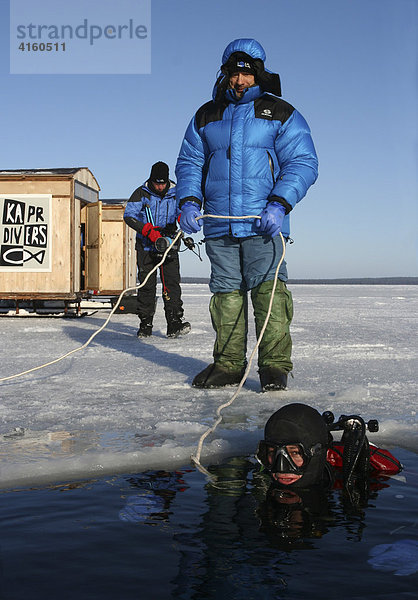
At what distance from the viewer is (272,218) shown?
407 cm

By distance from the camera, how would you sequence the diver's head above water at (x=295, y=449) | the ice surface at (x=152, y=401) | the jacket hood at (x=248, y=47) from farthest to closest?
the jacket hood at (x=248, y=47) → the ice surface at (x=152, y=401) → the diver's head above water at (x=295, y=449)

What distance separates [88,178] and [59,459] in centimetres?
1160

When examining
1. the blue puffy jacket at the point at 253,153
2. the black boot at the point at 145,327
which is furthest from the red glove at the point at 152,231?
the blue puffy jacket at the point at 253,153

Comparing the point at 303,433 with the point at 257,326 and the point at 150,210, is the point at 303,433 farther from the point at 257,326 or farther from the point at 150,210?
the point at 150,210

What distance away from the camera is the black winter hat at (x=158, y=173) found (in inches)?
318

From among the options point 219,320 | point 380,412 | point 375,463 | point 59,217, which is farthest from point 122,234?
point 375,463

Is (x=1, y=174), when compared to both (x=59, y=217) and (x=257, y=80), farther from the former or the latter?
(x=257, y=80)

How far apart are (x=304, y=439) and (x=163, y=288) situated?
20.8 ft

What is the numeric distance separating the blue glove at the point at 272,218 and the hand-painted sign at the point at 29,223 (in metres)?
8.85

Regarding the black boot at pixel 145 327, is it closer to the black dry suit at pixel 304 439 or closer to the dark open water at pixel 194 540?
the dark open water at pixel 194 540

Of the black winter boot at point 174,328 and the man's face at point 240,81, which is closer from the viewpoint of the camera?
the man's face at point 240,81

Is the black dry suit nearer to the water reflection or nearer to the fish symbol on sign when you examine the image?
the water reflection

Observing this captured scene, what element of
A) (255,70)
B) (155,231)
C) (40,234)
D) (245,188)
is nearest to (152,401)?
(245,188)

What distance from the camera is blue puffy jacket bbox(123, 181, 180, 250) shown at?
8.23 m
